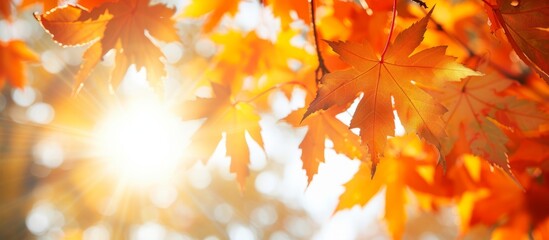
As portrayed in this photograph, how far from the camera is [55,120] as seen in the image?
7.71 m

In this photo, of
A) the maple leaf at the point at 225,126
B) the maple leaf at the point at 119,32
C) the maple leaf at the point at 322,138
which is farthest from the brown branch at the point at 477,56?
the maple leaf at the point at 119,32

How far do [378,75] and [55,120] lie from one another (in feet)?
25.8

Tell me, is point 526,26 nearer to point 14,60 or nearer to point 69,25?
point 69,25

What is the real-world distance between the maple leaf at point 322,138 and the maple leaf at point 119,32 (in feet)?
1.35

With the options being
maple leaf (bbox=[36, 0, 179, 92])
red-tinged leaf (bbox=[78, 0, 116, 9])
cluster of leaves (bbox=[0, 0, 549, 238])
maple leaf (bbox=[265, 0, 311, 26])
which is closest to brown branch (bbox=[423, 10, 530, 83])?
cluster of leaves (bbox=[0, 0, 549, 238])

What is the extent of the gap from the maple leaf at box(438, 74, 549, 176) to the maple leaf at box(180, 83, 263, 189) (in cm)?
55

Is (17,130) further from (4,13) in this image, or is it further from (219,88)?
(219,88)

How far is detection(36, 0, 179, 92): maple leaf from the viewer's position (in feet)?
3.54

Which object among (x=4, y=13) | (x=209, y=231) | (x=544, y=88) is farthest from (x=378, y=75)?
(x=209, y=231)

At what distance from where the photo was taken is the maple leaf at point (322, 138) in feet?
3.75

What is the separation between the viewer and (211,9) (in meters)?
1.59

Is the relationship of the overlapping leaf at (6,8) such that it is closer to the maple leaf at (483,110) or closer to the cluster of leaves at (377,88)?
the cluster of leaves at (377,88)

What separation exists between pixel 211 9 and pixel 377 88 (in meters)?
0.83

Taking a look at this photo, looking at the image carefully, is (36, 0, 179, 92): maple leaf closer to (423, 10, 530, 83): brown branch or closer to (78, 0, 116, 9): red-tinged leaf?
(78, 0, 116, 9): red-tinged leaf
